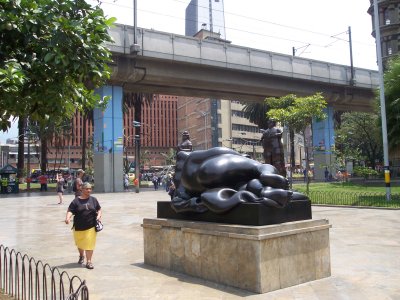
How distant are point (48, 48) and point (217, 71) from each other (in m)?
31.0

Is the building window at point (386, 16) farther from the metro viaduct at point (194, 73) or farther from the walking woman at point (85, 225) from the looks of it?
the walking woman at point (85, 225)

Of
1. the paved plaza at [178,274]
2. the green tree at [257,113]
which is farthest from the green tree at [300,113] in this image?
the green tree at [257,113]

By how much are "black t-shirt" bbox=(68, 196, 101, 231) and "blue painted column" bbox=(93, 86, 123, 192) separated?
84.8 feet

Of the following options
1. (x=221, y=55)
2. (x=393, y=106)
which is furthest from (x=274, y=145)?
(x=221, y=55)

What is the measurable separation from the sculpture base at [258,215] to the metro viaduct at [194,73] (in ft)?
80.3

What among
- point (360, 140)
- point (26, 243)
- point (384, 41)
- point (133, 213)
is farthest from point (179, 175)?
point (384, 41)

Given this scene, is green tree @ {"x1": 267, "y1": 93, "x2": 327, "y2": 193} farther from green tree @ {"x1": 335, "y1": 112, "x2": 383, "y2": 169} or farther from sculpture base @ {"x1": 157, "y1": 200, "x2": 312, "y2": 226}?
green tree @ {"x1": 335, "y1": 112, "x2": 383, "y2": 169}

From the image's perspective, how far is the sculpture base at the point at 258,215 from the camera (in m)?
6.04

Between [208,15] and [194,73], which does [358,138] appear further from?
[208,15]

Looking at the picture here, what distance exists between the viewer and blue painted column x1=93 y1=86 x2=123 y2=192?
33438mm

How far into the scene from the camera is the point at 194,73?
34.2m

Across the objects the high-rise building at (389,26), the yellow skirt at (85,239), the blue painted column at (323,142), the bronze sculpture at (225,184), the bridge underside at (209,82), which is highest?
the high-rise building at (389,26)

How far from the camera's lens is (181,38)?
1277 inches

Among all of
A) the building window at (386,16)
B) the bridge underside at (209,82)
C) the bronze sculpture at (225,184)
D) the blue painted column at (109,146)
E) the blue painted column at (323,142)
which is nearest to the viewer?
the bronze sculpture at (225,184)
